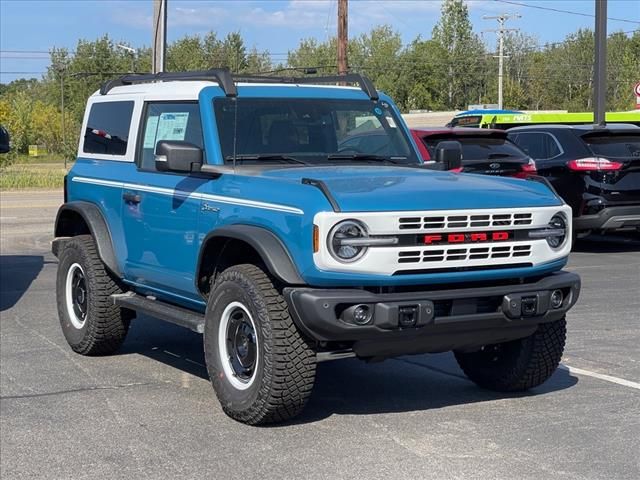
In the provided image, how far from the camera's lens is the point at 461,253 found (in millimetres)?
6004

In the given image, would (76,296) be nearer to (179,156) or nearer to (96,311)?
(96,311)

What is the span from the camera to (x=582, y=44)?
328 feet

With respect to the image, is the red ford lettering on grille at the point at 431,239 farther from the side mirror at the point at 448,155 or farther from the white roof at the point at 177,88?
the white roof at the point at 177,88

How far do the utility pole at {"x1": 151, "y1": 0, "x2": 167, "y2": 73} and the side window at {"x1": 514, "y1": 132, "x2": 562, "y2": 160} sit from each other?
24.9ft

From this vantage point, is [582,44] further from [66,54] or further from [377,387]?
[377,387]

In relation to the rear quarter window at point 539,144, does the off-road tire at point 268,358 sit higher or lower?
lower

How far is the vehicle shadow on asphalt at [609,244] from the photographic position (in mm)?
16219

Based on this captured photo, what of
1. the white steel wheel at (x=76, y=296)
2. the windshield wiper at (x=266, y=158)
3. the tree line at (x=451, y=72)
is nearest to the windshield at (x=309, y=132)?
the windshield wiper at (x=266, y=158)

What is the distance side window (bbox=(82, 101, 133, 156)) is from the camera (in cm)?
826

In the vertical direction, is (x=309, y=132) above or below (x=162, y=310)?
above

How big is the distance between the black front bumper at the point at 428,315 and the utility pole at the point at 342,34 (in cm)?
2085

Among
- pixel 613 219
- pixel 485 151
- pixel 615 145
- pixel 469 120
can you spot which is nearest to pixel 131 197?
pixel 485 151

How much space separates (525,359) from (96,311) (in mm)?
3293

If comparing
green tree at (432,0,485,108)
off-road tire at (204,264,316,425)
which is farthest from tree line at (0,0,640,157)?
off-road tire at (204,264,316,425)
